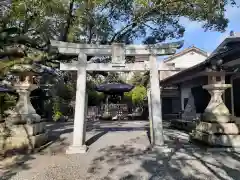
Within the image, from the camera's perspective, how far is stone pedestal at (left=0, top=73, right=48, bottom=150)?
7059mm

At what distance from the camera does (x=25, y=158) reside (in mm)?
6355

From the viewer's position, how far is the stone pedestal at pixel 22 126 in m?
7.06

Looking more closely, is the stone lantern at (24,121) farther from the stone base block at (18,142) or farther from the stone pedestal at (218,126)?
the stone pedestal at (218,126)

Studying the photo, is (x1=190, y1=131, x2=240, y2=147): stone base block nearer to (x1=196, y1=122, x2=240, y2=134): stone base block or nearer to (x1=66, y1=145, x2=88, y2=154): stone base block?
(x1=196, y1=122, x2=240, y2=134): stone base block

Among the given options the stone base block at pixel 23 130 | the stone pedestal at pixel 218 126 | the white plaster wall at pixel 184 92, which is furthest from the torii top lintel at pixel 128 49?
the white plaster wall at pixel 184 92

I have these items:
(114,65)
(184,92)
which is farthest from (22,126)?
(184,92)

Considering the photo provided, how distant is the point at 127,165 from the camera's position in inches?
213

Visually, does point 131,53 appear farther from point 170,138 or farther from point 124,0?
point 170,138

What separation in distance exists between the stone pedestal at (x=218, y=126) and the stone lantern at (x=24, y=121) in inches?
204

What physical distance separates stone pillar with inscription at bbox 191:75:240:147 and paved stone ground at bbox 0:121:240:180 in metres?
0.50

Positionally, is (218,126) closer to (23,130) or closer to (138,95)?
(23,130)

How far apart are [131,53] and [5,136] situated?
4.60 m

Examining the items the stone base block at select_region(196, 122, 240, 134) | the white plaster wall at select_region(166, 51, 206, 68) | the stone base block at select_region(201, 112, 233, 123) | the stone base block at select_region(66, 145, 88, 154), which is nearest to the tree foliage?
the white plaster wall at select_region(166, 51, 206, 68)

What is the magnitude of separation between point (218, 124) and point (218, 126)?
0.06m
